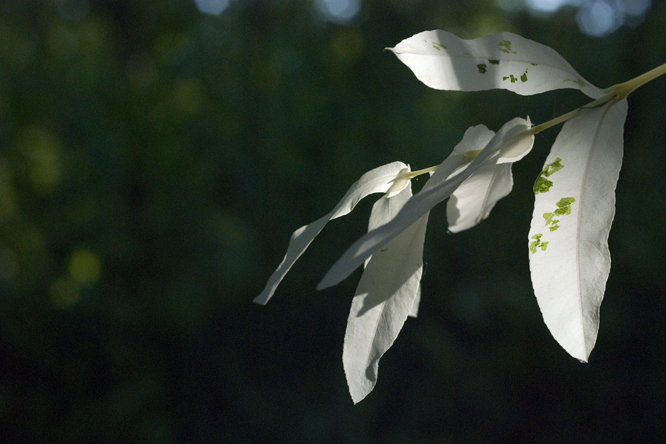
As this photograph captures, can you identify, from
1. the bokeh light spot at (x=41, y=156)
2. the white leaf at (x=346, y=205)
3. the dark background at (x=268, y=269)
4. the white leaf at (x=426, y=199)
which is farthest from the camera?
the bokeh light spot at (x=41, y=156)

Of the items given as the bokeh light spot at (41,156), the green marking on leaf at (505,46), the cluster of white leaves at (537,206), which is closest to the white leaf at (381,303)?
the cluster of white leaves at (537,206)

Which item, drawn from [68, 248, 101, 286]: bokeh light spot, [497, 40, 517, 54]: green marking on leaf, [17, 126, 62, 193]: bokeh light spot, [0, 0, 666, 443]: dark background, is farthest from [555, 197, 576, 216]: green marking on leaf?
[17, 126, 62, 193]: bokeh light spot

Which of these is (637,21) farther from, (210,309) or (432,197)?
(432,197)

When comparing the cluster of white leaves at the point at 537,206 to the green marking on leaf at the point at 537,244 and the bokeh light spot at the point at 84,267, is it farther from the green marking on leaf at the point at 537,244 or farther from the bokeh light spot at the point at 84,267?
the bokeh light spot at the point at 84,267

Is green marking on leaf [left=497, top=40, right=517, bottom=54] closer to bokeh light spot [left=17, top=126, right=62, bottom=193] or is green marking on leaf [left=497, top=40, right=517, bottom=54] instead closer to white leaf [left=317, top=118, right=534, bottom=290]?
white leaf [left=317, top=118, right=534, bottom=290]

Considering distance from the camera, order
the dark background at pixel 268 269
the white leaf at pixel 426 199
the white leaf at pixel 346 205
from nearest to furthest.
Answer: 1. the white leaf at pixel 426 199
2. the white leaf at pixel 346 205
3. the dark background at pixel 268 269

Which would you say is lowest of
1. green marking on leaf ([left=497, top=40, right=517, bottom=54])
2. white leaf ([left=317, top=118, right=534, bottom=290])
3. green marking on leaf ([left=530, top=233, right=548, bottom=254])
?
green marking on leaf ([left=530, top=233, right=548, bottom=254])
